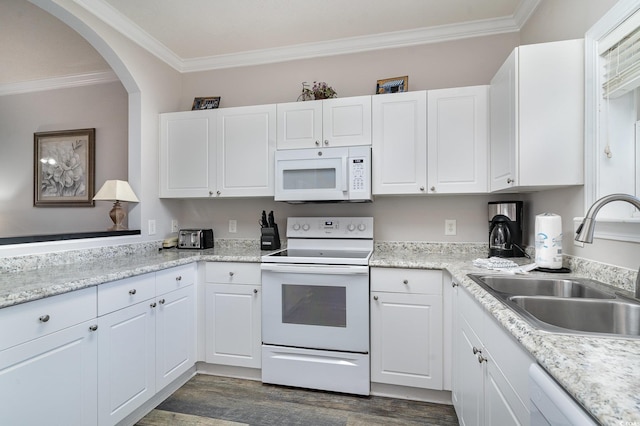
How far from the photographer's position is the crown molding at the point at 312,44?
6.99ft

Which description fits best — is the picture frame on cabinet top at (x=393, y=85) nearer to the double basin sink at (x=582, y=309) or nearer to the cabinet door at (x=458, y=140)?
the cabinet door at (x=458, y=140)

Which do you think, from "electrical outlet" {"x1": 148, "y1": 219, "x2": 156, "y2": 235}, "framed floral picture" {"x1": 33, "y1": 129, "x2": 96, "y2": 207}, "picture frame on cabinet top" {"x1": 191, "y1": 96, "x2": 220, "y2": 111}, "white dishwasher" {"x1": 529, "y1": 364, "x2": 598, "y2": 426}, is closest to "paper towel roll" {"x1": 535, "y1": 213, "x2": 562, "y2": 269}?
"white dishwasher" {"x1": 529, "y1": 364, "x2": 598, "y2": 426}

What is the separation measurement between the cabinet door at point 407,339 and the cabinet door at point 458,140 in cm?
80

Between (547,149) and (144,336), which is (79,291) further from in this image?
(547,149)

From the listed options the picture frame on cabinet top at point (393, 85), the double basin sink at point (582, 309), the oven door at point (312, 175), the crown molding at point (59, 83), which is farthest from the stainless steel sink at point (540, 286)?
the crown molding at point (59, 83)

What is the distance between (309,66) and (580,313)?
2480 mm

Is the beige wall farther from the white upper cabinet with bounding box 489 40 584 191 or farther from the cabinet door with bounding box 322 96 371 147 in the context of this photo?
the white upper cabinet with bounding box 489 40 584 191

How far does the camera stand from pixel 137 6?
210 cm

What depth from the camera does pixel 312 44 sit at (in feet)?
8.44

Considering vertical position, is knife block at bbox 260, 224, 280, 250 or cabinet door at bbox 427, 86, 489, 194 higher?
cabinet door at bbox 427, 86, 489, 194

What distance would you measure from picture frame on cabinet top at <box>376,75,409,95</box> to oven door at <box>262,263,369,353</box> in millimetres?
1373

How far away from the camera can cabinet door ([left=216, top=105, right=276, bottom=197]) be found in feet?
7.86

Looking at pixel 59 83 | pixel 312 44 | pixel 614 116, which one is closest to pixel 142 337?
pixel 312 44

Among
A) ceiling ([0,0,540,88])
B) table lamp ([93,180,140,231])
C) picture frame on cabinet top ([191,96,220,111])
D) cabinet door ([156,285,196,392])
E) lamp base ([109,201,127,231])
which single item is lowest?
cabinet door ([156,285,196,392])
